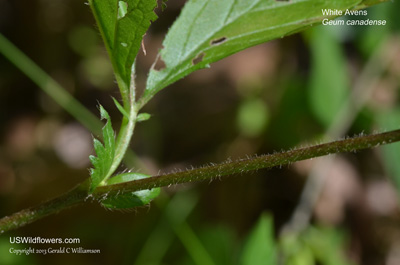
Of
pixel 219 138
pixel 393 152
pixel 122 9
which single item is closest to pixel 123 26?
pixel 122 9

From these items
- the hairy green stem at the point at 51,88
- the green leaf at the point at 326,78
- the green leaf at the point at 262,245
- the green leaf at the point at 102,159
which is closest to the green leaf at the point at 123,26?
the green leaf at the point at 102,159

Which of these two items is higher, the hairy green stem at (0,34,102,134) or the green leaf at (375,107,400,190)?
the hairy green stem at (0,34,102,134)

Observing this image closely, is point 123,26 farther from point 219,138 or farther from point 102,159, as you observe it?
point 219,138

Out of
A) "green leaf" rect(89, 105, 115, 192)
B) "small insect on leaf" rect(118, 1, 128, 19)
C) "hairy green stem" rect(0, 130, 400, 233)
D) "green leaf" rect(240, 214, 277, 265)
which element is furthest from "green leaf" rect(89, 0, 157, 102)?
"green leaf" rect(240, 214, 277, 265)

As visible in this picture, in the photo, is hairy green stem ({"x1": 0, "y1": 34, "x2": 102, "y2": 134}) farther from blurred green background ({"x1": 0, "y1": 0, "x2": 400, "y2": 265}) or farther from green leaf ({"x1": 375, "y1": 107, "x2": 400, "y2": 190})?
green leaf ({"x1": 375, "y1": 107, "x2": 400, "y2": 190})

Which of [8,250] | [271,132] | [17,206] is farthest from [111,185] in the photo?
[271,132]
